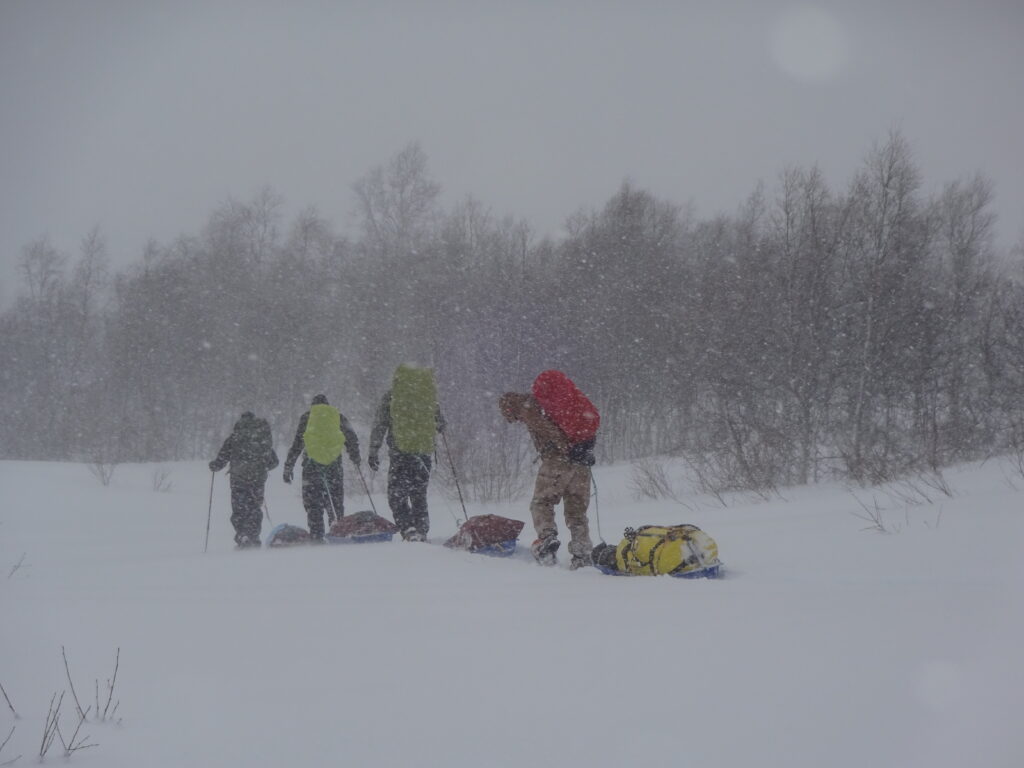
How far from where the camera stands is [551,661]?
9.42 ft

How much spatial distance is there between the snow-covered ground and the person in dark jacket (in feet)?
11.8

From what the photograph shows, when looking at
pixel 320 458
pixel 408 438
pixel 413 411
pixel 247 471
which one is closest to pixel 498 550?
pixel 408 438

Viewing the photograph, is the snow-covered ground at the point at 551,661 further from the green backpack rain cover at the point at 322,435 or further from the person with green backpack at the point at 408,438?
the green backpack rain cover at the point at 322,435

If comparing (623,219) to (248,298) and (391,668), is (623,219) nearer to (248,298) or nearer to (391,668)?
(248,298)

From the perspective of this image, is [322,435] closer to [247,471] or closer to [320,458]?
[320,458]

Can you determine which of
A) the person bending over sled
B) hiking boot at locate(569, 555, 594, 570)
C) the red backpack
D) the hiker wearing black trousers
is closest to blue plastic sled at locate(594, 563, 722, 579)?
hiking boot at locate(569, 555, 594, 570)

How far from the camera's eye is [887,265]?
63.2 feet

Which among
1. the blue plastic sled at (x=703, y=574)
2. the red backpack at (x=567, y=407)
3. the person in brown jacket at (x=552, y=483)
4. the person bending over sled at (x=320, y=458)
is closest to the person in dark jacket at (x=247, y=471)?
the person bending over sled at (x=320, y=458)

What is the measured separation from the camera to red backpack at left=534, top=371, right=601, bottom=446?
5875mm

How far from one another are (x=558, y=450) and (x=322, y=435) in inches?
154

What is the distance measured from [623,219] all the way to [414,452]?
82.3 ft

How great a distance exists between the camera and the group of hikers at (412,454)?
593 cm

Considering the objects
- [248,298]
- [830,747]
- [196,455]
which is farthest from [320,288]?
[830,747]

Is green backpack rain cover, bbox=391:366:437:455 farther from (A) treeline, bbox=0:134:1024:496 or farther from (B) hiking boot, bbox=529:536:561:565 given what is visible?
(A) treeline, bbox=0:134:1024:496
